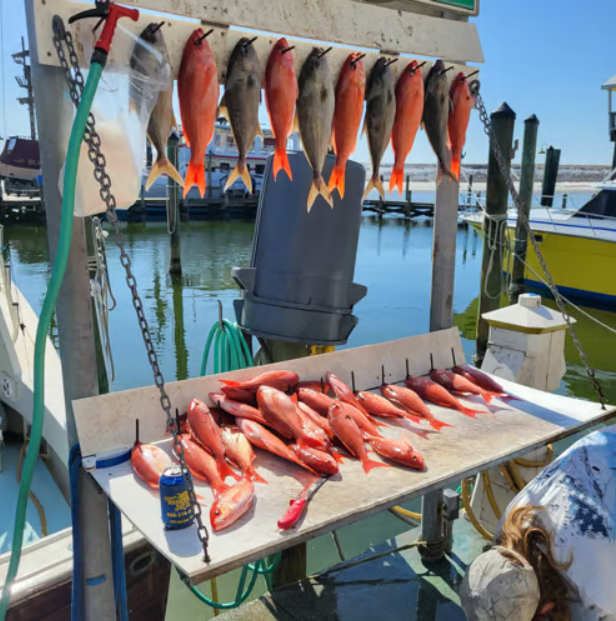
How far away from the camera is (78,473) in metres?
2.14

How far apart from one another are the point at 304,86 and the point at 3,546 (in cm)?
326

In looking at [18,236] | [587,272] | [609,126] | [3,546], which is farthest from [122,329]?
[18,236]

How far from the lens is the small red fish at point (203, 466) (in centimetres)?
206

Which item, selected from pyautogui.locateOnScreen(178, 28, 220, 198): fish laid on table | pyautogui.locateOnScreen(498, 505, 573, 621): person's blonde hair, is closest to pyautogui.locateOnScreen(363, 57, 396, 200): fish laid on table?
pyautogui.locateOnScreen(178, 28, 220, 198): fish laid on table

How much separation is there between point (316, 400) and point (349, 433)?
1.21 ft

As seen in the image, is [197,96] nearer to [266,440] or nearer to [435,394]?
[266,440]

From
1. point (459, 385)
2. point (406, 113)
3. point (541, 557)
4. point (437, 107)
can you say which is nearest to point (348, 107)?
point (406, 113)

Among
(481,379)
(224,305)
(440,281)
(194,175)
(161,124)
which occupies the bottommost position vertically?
(224,305)

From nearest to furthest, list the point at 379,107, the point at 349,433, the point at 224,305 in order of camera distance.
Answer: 1. the point at 349,433
2. the point at 379,107
3. the point at 224,305

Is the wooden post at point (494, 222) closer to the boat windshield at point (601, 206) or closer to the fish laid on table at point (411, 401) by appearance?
the fish laid on table at point (411, 401)

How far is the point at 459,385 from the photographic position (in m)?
3.12

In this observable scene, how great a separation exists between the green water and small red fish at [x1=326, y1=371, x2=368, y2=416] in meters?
2.19

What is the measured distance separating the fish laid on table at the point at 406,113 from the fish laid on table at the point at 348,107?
231 millimetres

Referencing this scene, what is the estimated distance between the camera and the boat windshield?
42.6 feet
